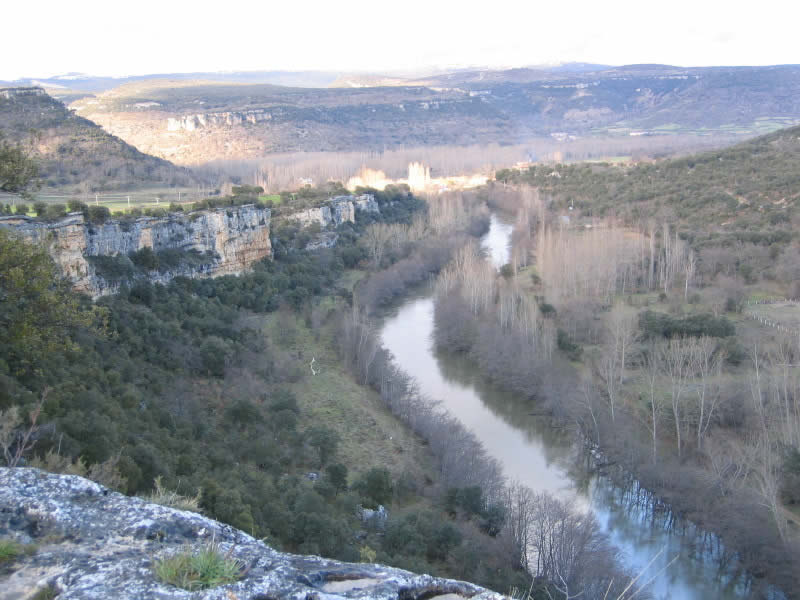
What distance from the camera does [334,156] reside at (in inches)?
2467

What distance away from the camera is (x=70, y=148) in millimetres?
28984

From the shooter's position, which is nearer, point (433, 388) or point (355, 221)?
point (433, 388)

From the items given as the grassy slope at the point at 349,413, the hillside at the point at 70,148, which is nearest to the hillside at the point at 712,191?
the grassy slope at the point at 349,413

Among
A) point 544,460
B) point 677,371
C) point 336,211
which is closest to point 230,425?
point 544,460

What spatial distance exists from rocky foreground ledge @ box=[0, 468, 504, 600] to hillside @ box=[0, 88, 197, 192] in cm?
2448

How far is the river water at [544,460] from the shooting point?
40.1 ft

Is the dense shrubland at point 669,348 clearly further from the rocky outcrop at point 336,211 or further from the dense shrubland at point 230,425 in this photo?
the rocky outcrop at point 336,211

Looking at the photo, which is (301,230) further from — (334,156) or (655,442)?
(334,156)

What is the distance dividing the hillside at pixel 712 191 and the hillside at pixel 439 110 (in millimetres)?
32727

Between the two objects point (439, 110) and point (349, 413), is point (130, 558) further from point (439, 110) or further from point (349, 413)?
point (439, 110)

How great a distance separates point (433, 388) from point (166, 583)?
698 inches

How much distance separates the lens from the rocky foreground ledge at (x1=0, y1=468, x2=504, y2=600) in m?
3.43

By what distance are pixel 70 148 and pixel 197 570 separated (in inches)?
1154

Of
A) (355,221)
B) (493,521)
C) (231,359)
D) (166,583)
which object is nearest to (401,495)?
(493,521)
